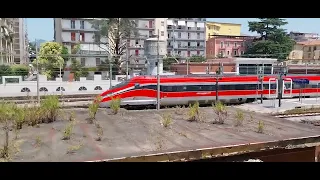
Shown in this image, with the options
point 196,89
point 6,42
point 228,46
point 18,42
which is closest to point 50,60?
point 6,42

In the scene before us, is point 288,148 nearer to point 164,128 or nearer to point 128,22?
point 164,128

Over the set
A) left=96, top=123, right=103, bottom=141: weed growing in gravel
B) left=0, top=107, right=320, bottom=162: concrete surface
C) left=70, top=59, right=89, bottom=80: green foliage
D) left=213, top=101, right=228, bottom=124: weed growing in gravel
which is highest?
left=70, top=59, right=89, bottom=80: green foliage

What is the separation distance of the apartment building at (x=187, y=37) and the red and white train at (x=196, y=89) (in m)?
33.7

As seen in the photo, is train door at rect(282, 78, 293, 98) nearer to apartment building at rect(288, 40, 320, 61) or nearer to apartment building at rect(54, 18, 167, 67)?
apartment building at rect(54, 18, 167, 67)

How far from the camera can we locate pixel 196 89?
55.4 ft

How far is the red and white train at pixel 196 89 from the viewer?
15.3 m

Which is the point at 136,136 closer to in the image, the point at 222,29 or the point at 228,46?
the point at 228,46

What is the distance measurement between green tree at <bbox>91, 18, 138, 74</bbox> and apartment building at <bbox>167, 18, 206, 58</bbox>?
593 inches

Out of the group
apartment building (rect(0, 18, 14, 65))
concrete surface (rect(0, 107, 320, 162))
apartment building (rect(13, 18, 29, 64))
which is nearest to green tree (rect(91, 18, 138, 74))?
apartment building (rect(0, 18, 14, 65))

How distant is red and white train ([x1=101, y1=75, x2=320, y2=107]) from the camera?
50.1 feet

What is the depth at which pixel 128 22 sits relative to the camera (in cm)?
3453

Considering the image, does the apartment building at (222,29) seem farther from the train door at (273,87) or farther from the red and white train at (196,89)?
the train door at (273,87)

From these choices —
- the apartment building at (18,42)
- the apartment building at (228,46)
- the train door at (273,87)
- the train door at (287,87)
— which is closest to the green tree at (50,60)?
the apartment building at (18,42)

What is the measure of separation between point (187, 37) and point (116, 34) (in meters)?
22.3
